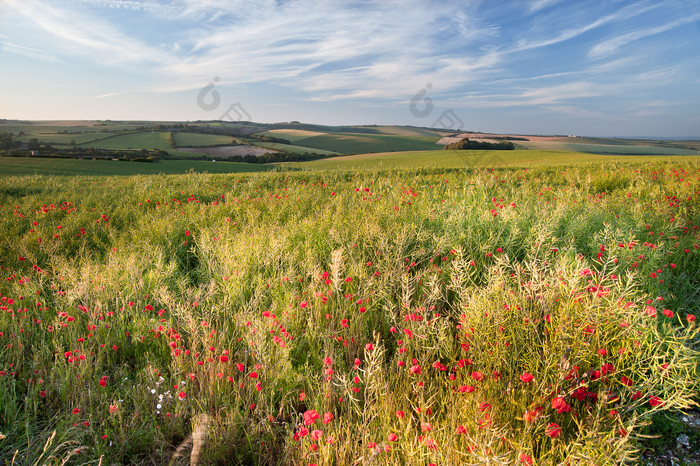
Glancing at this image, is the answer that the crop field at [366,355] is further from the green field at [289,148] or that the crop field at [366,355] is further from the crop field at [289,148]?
the green field at [289,148]

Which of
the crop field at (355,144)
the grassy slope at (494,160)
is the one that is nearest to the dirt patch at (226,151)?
the grassy slope at (494,160)

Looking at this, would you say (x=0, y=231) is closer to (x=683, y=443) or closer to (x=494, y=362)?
(x=494, y=362)

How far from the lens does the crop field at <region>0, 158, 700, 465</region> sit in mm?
2121

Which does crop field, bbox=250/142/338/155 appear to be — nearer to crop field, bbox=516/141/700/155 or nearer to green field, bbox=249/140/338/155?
green field, bbox=249/140/338/155

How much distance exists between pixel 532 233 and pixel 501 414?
9.62ft

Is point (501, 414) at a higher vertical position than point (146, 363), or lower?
higher

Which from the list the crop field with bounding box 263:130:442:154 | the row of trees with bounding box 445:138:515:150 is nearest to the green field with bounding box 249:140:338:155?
the crop field with bounding box 263:130:442:154

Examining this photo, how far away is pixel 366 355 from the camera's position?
2820 millimetres

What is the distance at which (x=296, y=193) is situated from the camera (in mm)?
9453

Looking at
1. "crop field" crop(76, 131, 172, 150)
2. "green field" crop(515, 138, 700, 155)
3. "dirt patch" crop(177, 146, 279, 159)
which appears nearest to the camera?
"green field" crop(515, 138, 700, 155)

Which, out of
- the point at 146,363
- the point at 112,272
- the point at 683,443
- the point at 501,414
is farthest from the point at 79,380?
the point at 683,443

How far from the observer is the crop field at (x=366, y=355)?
2.12m

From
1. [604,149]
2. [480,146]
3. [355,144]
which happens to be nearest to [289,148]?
[355,144]

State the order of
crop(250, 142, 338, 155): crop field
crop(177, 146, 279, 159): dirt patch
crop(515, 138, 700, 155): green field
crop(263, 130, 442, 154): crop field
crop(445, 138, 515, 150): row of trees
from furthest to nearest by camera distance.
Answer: crop(263, 130, 442, 154): crop field → crop(250, 142, 338, 155): crop field → crop(177, 146, 279, 159): dirt patch → crop(445, 138, 515, 150): row of trees → crop(515, 138, 700, 155): green field
